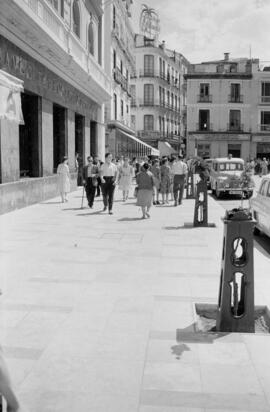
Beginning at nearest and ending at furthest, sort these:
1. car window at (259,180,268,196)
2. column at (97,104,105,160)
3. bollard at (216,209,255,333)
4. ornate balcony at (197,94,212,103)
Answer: bollard at (216,209,255,333)
car window at (259,180,268,196)
column at (97,104,105,160)
ornate balcony at (197,94,212,103)

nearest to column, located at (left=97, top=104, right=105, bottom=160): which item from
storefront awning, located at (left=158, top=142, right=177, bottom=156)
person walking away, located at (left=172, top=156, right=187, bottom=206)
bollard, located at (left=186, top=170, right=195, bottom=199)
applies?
bollard, located at (left=186, top=170, right=195, bottom=199)

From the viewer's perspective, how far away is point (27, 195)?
15.4m

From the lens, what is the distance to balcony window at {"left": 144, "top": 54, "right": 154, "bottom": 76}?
206ft

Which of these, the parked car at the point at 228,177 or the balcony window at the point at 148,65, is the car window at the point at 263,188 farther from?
the balcony window at the point at 148,65

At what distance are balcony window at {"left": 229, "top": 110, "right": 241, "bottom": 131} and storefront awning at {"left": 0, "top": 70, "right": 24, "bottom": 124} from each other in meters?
52.1

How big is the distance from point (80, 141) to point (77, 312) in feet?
66.9

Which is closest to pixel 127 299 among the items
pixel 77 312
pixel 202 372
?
pixel 77 312

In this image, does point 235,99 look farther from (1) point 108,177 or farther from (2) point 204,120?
(1) point 108,177

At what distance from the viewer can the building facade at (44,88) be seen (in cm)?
1349

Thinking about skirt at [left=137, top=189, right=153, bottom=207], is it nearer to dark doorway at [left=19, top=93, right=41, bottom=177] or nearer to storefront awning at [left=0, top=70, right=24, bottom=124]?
dark doorway at [left=19, top=93, right=41, bottom=177]

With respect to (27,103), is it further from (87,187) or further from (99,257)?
(99,257)

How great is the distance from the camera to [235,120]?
56531 mm

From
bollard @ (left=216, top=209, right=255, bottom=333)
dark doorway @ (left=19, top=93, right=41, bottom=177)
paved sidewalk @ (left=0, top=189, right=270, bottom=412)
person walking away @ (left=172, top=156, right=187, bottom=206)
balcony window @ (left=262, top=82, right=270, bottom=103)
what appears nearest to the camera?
paved sidewalk @ (left=0, top=189, right=270, bottom=412)

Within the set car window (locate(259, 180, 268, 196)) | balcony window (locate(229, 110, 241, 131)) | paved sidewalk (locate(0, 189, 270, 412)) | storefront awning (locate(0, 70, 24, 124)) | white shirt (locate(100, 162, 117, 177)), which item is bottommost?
paved sidewalk (locate(0, 189, 270, 412))
